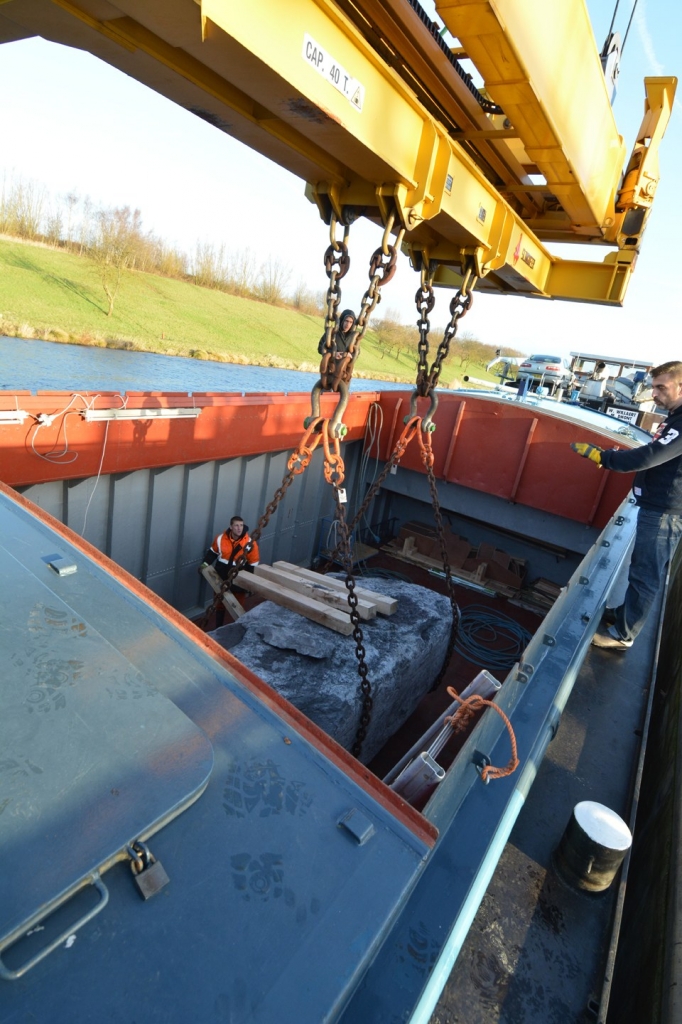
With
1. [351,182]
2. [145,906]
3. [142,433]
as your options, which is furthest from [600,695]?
[142,433]

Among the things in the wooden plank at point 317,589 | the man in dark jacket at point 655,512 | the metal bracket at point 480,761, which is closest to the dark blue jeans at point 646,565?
the man in dark jacket at point 655,512

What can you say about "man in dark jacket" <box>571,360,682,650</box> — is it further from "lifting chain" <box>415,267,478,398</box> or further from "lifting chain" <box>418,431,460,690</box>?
"lifting chain" <box>415,267,478,398</box>

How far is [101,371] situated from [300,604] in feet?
17.9

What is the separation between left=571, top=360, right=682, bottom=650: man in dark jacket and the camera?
13.1 ft

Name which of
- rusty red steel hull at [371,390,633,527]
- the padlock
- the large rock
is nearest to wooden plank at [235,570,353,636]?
the large rock

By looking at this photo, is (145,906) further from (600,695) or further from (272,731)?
(600,695)

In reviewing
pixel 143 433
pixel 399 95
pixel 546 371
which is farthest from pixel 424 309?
pixel 546 371

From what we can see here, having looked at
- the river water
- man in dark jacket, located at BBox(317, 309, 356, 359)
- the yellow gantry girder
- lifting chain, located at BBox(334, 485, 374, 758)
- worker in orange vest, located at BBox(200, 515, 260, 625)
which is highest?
the yellow gantry girder

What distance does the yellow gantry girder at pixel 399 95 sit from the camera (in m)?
1.72

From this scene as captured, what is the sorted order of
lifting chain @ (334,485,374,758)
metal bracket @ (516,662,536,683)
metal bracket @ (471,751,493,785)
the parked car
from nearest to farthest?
metal bracket @ (471,751,493,785) < metal bracket @ (516,662,536,683) < lifting chain @ (334,485,374,758) < the parked car

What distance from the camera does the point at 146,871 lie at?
1191 mm

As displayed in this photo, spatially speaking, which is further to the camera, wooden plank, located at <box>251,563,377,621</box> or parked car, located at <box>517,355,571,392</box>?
parked car, located at <box>517,355,571,392</box>

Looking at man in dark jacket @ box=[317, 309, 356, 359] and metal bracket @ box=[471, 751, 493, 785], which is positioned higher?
man in dark jacket @ box=[317, 309, 356, 359]

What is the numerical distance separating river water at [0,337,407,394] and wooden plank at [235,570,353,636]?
2.43m
